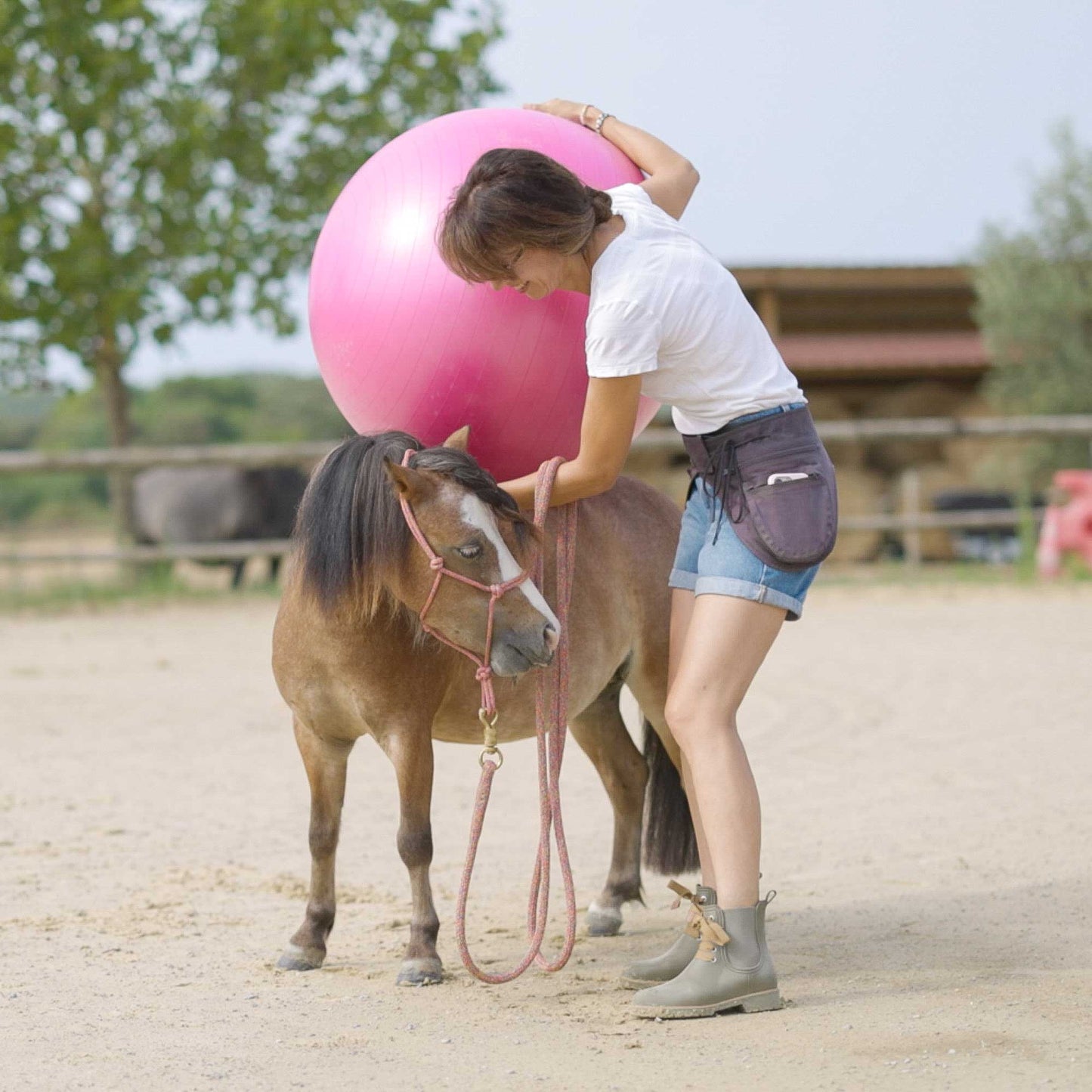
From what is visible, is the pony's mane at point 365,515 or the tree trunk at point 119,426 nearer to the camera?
the pony's mane at point 365,515

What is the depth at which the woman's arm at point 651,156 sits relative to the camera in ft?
10.9

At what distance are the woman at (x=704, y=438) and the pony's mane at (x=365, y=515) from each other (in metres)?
0.12

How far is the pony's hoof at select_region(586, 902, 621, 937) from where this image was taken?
3947 mm

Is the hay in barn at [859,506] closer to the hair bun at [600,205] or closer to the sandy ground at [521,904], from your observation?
the sandy ground at [521,904]

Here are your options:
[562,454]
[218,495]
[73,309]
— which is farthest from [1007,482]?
[562,454]

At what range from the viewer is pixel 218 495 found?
13.1 metres

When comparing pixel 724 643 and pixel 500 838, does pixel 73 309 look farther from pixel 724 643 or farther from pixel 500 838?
pixel 724 643

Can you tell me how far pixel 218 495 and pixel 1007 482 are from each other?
343 inches

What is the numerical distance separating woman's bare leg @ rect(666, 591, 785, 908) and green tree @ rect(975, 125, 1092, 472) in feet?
45.4

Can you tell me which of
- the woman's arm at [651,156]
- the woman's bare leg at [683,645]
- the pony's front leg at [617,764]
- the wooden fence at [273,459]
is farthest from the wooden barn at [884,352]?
the woman's bare leg at [683,645]

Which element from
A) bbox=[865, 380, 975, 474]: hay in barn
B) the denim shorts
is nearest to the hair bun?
the denim shorts

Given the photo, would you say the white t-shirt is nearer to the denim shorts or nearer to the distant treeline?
the denim shorts

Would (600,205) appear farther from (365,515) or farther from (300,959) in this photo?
(300,959)

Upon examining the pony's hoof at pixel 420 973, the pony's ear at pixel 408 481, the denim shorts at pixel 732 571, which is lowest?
the pony's hoof at pixel 420 973
